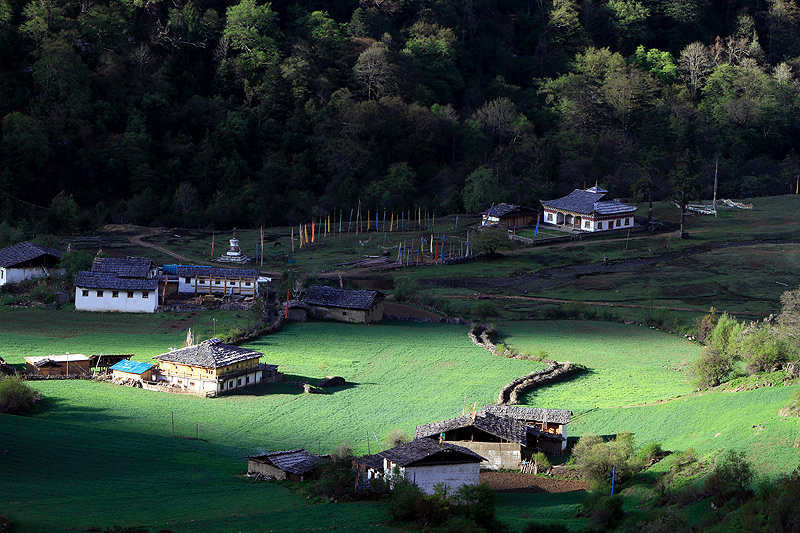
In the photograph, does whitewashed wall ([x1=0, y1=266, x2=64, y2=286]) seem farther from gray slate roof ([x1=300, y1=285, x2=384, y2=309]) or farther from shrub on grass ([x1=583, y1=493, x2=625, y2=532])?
shrub on grass ([x1=583, y1=493, x2=625, y2=532])

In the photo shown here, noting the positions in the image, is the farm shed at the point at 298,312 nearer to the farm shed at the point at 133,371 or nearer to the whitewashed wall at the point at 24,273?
the farm shed at the point at 133,371

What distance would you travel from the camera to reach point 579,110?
116 metres

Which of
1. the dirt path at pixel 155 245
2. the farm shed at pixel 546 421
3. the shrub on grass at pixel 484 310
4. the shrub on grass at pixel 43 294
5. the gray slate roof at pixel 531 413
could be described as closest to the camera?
the farm shed at pixel 546 421

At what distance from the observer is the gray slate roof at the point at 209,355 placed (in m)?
48.6

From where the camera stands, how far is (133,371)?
49125mm

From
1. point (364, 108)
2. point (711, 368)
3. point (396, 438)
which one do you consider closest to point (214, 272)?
point (396, 438)

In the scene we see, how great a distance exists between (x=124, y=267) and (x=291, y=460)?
99.8 ft

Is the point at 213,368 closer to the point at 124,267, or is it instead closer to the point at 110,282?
the point at 110,282

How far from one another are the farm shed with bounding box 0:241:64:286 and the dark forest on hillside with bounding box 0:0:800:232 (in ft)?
45.5

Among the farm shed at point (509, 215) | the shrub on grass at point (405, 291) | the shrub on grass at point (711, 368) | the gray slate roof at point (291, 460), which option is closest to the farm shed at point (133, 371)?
the gray slate roof at point (291, 460)

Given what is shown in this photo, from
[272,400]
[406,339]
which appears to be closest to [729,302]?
[406,339]

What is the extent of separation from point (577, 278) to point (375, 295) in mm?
19096

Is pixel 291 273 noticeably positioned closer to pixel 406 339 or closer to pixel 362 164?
pixel 406 339

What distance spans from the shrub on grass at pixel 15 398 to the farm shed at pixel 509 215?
2099 inches
